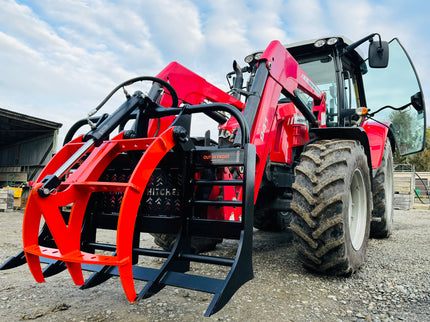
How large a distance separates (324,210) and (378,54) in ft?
5.80

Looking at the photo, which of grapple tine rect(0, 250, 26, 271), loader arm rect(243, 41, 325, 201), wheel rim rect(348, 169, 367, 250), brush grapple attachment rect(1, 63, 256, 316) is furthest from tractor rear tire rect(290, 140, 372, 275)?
grapple tine rect(0, 250, 26, 271)

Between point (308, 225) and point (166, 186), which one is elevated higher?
point (166, 186)

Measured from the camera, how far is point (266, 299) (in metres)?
2.44

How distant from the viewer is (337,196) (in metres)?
2.60

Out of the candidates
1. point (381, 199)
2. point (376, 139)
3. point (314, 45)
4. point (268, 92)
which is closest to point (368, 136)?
point (376, 139)

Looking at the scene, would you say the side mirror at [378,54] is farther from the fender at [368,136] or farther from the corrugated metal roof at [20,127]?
the corrugated metal roof at [20,127]

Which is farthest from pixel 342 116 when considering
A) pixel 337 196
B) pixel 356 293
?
pixel 356 293

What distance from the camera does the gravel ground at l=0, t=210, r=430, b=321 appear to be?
214 cm

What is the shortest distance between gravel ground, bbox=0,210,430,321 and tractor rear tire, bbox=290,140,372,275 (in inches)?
8.7

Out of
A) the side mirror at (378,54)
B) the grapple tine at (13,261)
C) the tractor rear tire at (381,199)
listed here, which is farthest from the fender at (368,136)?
the grapple tine at (13,261)

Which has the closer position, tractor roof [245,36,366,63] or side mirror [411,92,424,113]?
tractor roof [245,36,366,63]

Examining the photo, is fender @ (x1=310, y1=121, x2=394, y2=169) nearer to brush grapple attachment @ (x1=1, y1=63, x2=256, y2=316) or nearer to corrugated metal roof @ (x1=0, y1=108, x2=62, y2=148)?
brush grapple attachment @ (x1=1, y1=63, x2=256, y2=316)

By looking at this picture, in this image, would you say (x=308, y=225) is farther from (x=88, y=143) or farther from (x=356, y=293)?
(x=88, y=143)

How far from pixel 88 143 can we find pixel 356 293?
220 cm
